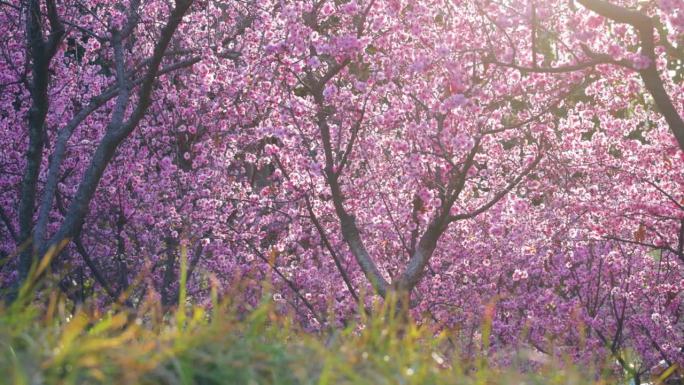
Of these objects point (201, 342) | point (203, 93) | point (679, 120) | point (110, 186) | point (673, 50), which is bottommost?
point (201, 342)

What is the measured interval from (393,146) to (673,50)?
12.5 feet

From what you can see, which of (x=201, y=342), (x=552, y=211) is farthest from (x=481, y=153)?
(x=201, y=342)

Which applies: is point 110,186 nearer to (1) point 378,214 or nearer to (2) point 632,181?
(1) point 378,214

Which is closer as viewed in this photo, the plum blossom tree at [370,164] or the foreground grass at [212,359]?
the foreground grass at [212,359]

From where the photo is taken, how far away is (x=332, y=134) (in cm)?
1198

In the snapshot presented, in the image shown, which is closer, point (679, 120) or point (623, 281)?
point (679, 120)

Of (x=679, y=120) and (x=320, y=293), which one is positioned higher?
(x=320, y=293)

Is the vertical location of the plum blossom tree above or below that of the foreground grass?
above

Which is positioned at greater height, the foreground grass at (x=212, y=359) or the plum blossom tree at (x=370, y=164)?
the plum blossom tree at (x=370, y=164)

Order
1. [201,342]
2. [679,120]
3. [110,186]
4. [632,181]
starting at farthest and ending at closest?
[110,186] < [632,181] < [679,120] < [201,342]

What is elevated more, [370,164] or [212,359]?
[370,164]

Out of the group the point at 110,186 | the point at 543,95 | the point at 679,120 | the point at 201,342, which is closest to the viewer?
the point at 201,342

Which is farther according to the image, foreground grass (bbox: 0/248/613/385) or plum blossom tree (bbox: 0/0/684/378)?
plum blossom tree (bbox: 0/0/684/378)

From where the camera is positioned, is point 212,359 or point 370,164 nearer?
point 212,359
